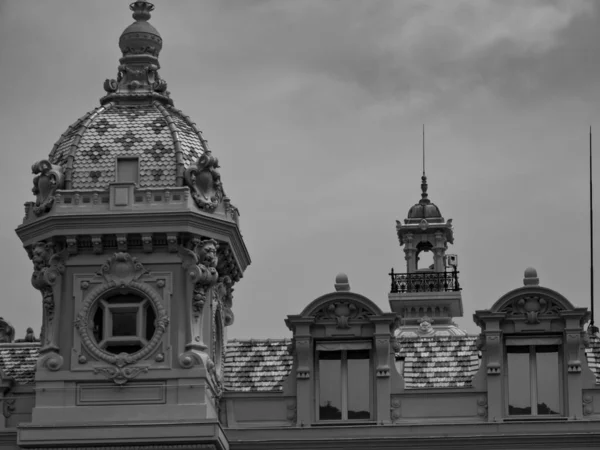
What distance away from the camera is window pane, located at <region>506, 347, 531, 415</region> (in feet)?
224

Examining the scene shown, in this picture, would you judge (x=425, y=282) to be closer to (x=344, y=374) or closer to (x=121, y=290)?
(x=344, y=374)

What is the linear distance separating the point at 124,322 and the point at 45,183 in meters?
4.76

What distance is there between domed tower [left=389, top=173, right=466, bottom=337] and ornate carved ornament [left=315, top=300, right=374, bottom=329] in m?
40.2

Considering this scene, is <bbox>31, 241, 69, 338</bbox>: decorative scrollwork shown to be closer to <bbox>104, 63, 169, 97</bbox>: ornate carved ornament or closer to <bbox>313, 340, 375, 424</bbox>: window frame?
<bbox>104, 63, 169, 97</bbox>: ornate carved ornament

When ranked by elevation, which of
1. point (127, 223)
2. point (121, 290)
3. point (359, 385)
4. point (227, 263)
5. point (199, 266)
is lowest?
point (359, 385)

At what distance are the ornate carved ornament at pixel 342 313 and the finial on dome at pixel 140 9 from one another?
1124 cm

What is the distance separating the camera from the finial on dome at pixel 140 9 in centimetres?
7338

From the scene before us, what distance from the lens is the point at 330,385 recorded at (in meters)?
69.2

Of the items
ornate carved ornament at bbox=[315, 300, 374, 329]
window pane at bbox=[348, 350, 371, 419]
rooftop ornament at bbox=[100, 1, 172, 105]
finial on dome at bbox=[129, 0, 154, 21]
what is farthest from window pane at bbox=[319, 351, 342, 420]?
finial on dome at bbox=[129, 0, 154, 21]

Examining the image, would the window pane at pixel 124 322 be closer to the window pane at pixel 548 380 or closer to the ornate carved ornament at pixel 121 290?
the ornate carved ornament at pixel 121 290

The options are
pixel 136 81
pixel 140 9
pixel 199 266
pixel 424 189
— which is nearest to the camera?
pixel 199 266

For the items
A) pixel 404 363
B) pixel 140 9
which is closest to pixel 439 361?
pixel 404 363

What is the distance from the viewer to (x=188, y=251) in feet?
224

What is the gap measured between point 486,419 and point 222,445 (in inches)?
301
